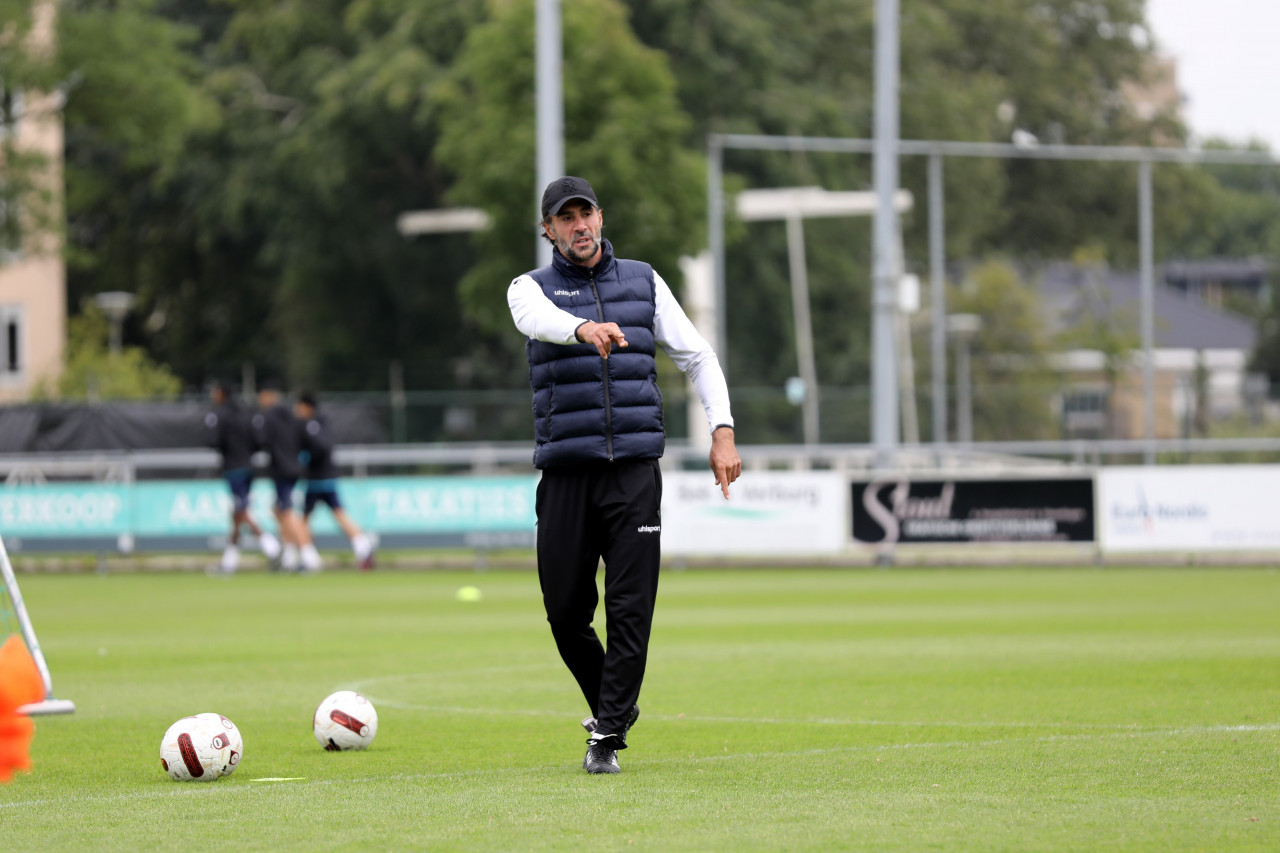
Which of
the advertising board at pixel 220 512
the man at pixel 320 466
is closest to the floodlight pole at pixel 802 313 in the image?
the advertising board at pixel 220 512

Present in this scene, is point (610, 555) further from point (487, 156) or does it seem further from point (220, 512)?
point (487, 156)

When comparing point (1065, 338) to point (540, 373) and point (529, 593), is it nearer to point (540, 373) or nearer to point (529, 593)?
point (529, 593)

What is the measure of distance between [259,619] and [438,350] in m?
30.0

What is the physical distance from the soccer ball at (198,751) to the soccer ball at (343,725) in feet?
2.49

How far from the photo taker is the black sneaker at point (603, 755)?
712 cm

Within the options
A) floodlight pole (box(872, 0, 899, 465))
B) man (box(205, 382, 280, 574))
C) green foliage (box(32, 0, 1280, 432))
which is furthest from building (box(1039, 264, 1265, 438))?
man (box(205, 382, 280, 574))

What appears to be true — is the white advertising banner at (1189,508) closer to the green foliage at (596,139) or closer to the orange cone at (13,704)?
the green foliage at (596,139)

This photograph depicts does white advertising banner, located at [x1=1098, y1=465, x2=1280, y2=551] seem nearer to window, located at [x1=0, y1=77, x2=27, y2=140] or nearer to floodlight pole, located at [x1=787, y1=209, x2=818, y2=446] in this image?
floodlight pole, located at [x1=787, y1=209, x2=818, y2=446]

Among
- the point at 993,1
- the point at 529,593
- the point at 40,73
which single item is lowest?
the point at 529,593

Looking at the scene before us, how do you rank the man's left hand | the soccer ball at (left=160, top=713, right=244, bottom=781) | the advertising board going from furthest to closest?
1. the advertising board
2. the soccer ball at (left=160, top=713, right=244, bottom=781)
3. the man's left hand

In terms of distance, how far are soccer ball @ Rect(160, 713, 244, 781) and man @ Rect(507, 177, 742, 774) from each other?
4.49 feet

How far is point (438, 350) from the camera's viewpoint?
4659 cm

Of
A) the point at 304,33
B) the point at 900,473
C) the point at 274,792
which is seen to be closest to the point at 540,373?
the point at 274,792

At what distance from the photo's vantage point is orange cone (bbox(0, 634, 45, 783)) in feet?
15.1
